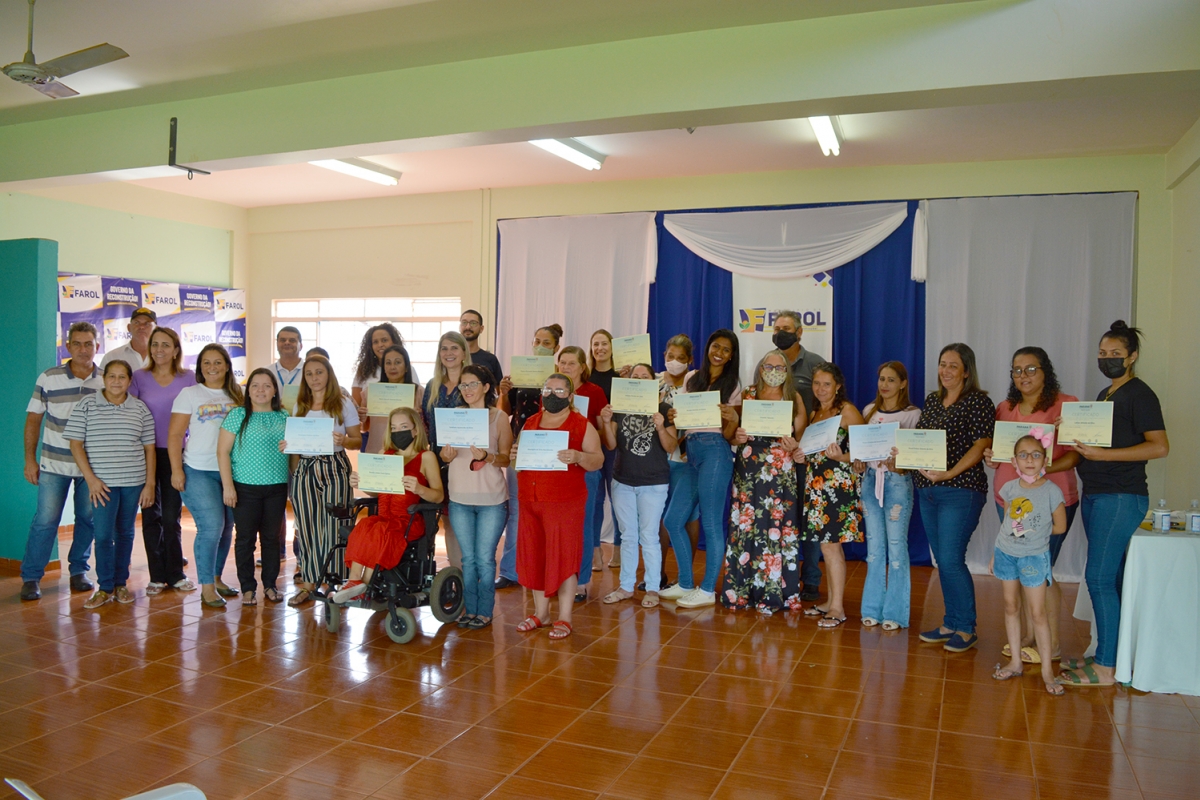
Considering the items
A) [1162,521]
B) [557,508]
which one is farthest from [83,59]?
[1162,521]

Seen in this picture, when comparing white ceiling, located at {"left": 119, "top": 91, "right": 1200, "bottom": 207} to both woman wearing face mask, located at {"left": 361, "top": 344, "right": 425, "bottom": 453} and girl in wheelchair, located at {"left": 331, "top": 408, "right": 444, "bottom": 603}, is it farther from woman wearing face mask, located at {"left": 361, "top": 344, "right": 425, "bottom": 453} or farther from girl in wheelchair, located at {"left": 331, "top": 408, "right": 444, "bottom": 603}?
girl in wheelchair, located at {"left": 331, "top": 408, "right": 444, "bottom": 603}

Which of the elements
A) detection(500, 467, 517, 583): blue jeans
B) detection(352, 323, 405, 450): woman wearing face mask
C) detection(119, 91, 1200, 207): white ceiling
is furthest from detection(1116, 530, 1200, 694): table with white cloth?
detection(352, 323, 405, 450): woman wearing face mask

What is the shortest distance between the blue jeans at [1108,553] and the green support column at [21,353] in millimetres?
6541

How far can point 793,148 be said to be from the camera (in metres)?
6.75

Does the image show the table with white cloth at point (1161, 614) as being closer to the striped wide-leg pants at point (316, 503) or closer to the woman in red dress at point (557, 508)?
the woman in red dress at point (557, 508)

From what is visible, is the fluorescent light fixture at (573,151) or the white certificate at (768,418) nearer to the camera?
the white certificate at (768,418)

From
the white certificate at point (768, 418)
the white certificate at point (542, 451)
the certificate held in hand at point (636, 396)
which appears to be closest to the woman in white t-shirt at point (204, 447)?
the white certificate at point (542, 451)

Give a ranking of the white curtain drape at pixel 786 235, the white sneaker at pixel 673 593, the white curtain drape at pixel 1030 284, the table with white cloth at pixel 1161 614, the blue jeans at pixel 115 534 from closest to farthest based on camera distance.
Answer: the table with white cloth at pixel 1161 614 → the blue jeans at pixel 115 534 → the white sneaker at pixel 673 593 → the white curtain drape at pixel 1030 284 → the white curtain drape at pixel 786 235

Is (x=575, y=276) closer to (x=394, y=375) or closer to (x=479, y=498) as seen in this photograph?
(x=394, y=375)

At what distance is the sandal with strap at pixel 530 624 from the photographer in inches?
192

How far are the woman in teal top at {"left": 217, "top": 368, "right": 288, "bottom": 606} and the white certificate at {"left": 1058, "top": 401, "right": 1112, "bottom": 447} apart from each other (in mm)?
4212

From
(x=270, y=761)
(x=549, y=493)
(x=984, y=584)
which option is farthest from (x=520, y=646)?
(x=984, y=584)

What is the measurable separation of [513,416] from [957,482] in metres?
2.77

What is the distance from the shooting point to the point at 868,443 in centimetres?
478
